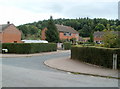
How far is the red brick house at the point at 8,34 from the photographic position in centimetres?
4659

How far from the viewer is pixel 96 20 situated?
114 meters

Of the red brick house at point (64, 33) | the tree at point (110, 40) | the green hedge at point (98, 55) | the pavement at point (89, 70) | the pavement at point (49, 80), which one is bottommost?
the pavement at point (89, 70)

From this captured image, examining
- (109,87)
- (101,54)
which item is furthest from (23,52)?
(109,87)

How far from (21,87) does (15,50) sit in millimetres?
24063

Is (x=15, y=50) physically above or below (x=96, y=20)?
below

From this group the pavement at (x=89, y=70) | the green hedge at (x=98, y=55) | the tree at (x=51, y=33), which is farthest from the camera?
the tree at (x=51, y=33)

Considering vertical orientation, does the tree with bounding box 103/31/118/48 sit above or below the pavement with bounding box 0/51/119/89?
above

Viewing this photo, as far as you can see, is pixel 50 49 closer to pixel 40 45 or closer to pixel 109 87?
pixel 40 45

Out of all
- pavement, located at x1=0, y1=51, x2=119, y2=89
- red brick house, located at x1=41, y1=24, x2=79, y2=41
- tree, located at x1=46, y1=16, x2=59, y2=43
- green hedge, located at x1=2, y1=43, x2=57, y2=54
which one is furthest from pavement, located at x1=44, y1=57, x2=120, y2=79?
red brick house, located at x1=41, y1=24, x2=79, y2=41

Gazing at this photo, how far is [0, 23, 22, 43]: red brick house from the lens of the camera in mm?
46594

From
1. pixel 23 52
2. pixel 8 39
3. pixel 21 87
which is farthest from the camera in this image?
pixel 8 39

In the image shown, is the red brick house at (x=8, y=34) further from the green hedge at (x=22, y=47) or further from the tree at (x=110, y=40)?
the tree at (x=110, y=40)

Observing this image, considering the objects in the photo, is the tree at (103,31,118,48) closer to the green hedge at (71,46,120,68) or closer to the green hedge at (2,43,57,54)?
the green hedge at (71,46,120,68)

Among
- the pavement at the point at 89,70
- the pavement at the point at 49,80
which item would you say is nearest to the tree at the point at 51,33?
the pavement at the point at 89,70
